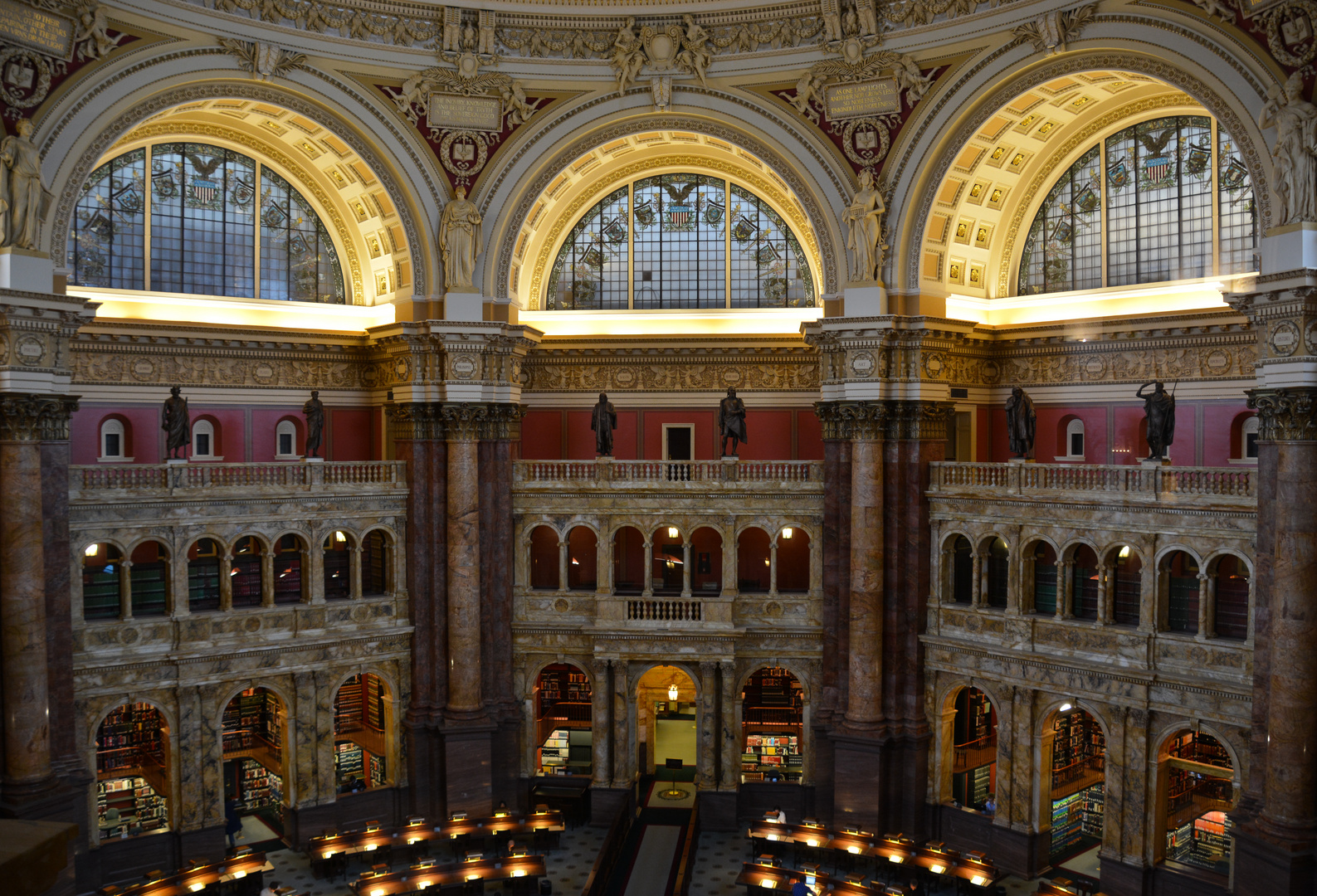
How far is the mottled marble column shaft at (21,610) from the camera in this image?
80.5 ft

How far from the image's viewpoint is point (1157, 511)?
25938 millimetres

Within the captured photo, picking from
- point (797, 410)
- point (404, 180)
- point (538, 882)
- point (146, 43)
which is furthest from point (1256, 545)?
point (146, 43)

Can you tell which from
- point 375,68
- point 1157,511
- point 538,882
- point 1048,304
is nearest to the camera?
point 1157,511

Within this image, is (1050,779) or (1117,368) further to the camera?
(1117,368)

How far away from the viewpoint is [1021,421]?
28906 millimetres

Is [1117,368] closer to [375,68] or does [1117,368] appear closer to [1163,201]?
[1163,201]

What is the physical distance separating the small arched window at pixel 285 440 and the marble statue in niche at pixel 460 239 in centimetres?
767

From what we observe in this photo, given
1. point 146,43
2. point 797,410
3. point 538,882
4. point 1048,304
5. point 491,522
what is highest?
point 146,43

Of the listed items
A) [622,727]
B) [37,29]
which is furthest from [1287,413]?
[37,29]

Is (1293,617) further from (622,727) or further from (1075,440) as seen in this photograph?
(622,727)

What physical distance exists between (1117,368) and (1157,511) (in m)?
6.23

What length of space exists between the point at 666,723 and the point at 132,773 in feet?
60.2

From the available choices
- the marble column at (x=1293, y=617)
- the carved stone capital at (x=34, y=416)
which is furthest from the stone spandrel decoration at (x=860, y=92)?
the carved stone capital at (x=34, y=416)

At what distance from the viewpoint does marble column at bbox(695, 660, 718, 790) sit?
31.9 metres
